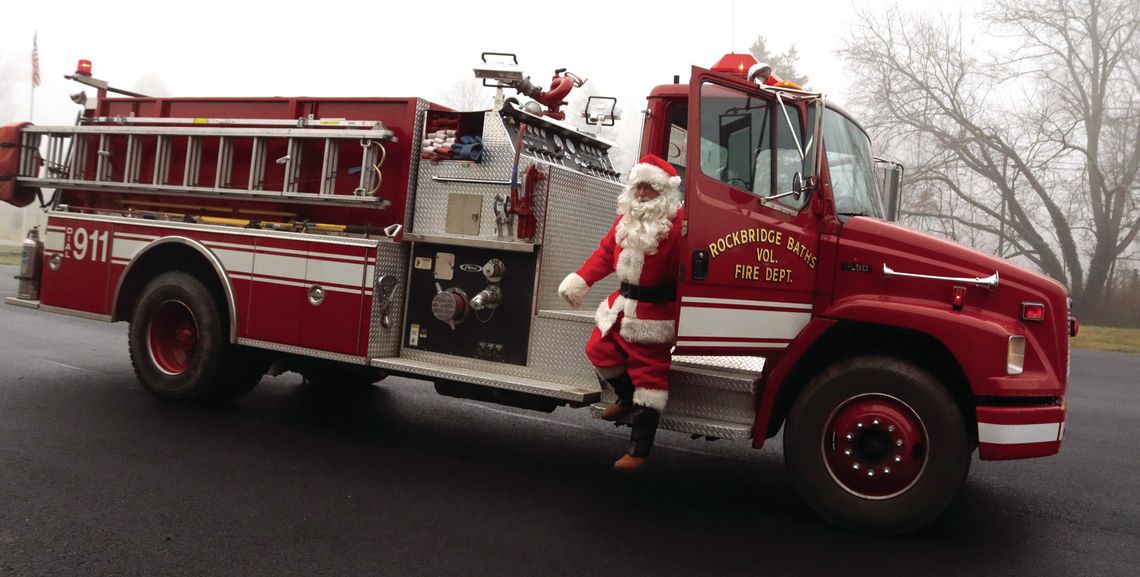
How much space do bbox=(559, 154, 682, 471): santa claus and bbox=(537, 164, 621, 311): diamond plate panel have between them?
1.89 ft

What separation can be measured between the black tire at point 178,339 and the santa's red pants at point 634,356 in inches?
126

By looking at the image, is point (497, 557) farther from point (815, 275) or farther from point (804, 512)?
point (815, 275)

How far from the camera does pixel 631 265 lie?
5328 millimetres

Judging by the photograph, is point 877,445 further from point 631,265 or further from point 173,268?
point 173,268

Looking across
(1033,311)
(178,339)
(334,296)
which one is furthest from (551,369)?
(178,339)

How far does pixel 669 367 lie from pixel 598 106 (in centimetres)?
271

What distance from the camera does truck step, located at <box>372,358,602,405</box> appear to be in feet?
18.1

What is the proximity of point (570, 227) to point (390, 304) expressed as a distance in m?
1.35

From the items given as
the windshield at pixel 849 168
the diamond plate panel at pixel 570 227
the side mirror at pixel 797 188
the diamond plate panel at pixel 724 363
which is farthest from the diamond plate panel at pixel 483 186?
the windshield at pixel 849 168

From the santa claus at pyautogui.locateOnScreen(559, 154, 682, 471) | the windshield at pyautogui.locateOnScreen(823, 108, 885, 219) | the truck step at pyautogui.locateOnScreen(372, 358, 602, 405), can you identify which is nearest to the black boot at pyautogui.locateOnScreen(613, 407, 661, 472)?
the santa claus at pyautogui.locateOnScreen(559, 154, 682, 471)

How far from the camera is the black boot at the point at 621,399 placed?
538 centimetres

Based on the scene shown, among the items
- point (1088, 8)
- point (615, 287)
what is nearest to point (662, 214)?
point (615, 287)

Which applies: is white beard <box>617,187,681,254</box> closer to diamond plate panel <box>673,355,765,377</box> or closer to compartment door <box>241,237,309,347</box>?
diamond plate panel <box>673,355,765,377</box>

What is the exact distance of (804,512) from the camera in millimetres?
5312
